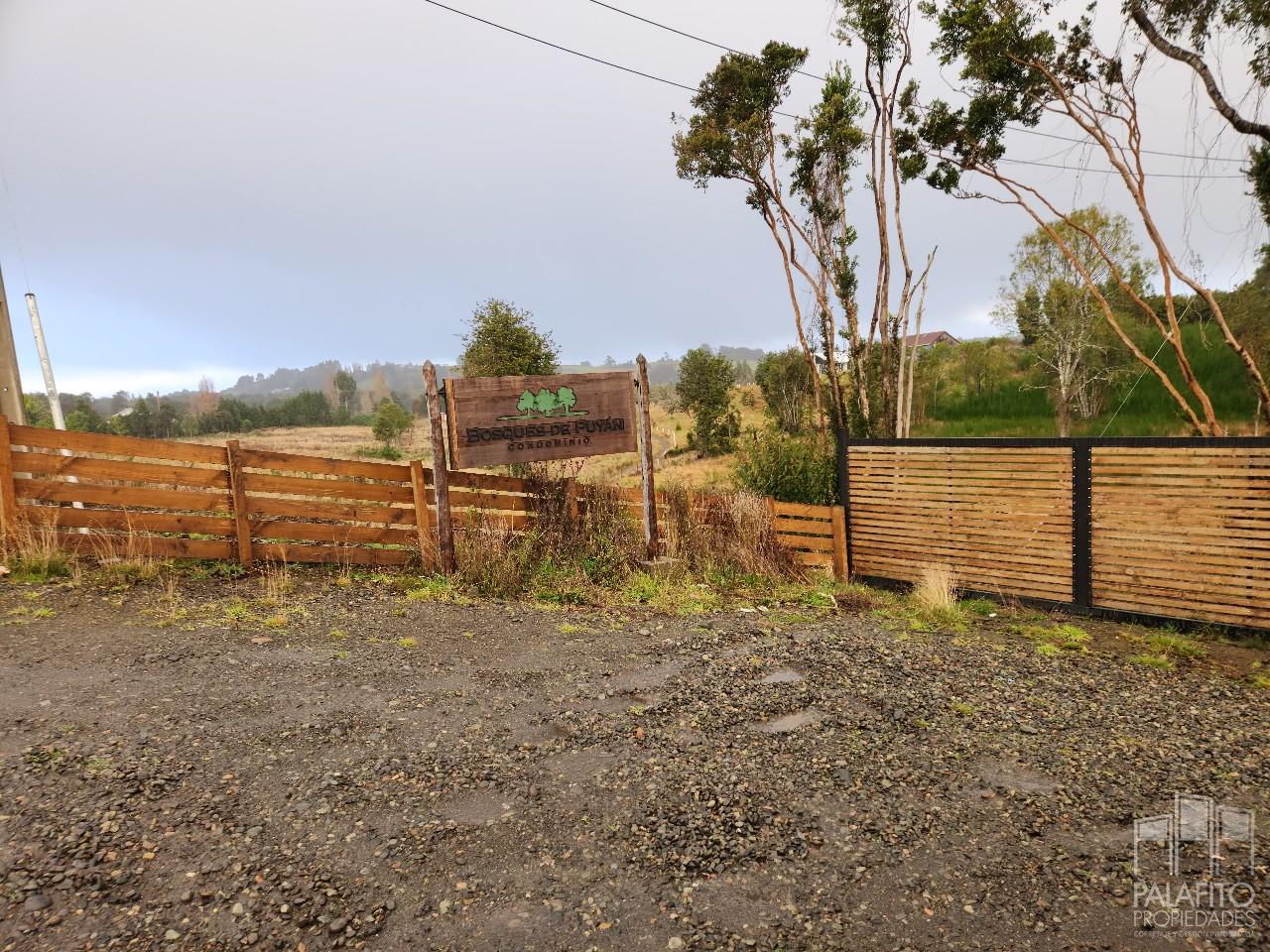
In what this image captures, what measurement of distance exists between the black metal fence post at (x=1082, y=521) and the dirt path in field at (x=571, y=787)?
185 cm

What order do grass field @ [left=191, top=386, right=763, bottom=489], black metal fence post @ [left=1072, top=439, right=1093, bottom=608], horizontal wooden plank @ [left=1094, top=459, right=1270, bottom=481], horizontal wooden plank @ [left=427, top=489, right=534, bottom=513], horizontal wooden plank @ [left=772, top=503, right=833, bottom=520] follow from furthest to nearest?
grass field @ [left=191, top=386, right=763, bottom=489], horizontal wooden plank @ [left=772, top=503, right=833, bottom=520], horizontal wooden plank @ [left=427, top=489, right=534, bottom=513], black metal fence post @ [left=1072, top=439, right=1093, bottom=608], horizontal wooden plank @ [left=1094, top=459, right=1270, bottom=481]

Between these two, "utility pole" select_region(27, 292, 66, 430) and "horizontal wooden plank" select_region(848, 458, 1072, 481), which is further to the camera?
"utility pole" select_region(27, 292, 66, 430)

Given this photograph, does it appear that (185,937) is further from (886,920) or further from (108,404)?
(108,404)

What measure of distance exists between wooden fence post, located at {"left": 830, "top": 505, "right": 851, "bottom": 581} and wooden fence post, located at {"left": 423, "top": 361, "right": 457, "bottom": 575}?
5217mm

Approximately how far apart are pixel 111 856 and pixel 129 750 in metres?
0.93

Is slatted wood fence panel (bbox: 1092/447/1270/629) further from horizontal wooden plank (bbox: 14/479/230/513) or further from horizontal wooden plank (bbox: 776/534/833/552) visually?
horizontal wooden plank (bbox: 14/479/230/513)

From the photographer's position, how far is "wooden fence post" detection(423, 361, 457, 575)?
7020 millimetres

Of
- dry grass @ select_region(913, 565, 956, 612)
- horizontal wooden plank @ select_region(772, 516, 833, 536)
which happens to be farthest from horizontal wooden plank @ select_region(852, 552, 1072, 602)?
horizontal wooden plank @ select_region(772, 516, 833, 536)

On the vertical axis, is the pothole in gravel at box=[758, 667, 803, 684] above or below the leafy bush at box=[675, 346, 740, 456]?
below

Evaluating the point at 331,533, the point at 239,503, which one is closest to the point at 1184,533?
the point at 331,533

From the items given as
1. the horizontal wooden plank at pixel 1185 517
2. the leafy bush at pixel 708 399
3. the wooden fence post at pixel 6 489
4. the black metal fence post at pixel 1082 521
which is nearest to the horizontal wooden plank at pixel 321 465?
the wooden fence post at pixel 6 489

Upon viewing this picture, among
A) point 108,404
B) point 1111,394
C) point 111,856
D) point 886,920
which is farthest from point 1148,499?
point 108,404

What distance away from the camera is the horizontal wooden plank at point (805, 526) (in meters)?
8.79

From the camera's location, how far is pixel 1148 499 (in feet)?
21.0
